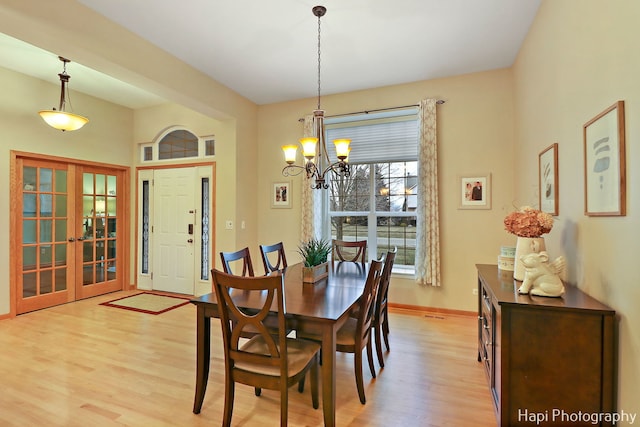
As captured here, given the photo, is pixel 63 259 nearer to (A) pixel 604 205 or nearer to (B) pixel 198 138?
(B) pixel 198 138

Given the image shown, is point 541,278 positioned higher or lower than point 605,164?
lower

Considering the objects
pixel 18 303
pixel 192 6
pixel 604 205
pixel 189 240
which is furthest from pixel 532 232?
pixel 18 303

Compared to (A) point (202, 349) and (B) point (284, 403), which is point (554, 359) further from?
(A) point (202, 349)

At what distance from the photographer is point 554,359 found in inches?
61.5

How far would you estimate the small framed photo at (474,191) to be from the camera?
381 centimetres

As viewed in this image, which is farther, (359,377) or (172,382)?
(172,382)

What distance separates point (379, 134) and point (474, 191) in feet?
4.75

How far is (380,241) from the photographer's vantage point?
4457 millimetres

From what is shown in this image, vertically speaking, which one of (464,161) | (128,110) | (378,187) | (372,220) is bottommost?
(372,220)

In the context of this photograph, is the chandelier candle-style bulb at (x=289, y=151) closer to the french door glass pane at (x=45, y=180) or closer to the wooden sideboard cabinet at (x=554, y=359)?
the wooden sideboard cabinet at (x=554, y=359)

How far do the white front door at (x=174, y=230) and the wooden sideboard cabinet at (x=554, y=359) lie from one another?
441 centimetres

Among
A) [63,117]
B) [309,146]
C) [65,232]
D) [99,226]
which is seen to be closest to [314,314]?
[309,146]

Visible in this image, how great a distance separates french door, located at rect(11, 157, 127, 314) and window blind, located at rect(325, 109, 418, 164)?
3.67m

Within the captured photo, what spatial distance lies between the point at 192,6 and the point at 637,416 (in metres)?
3.78
